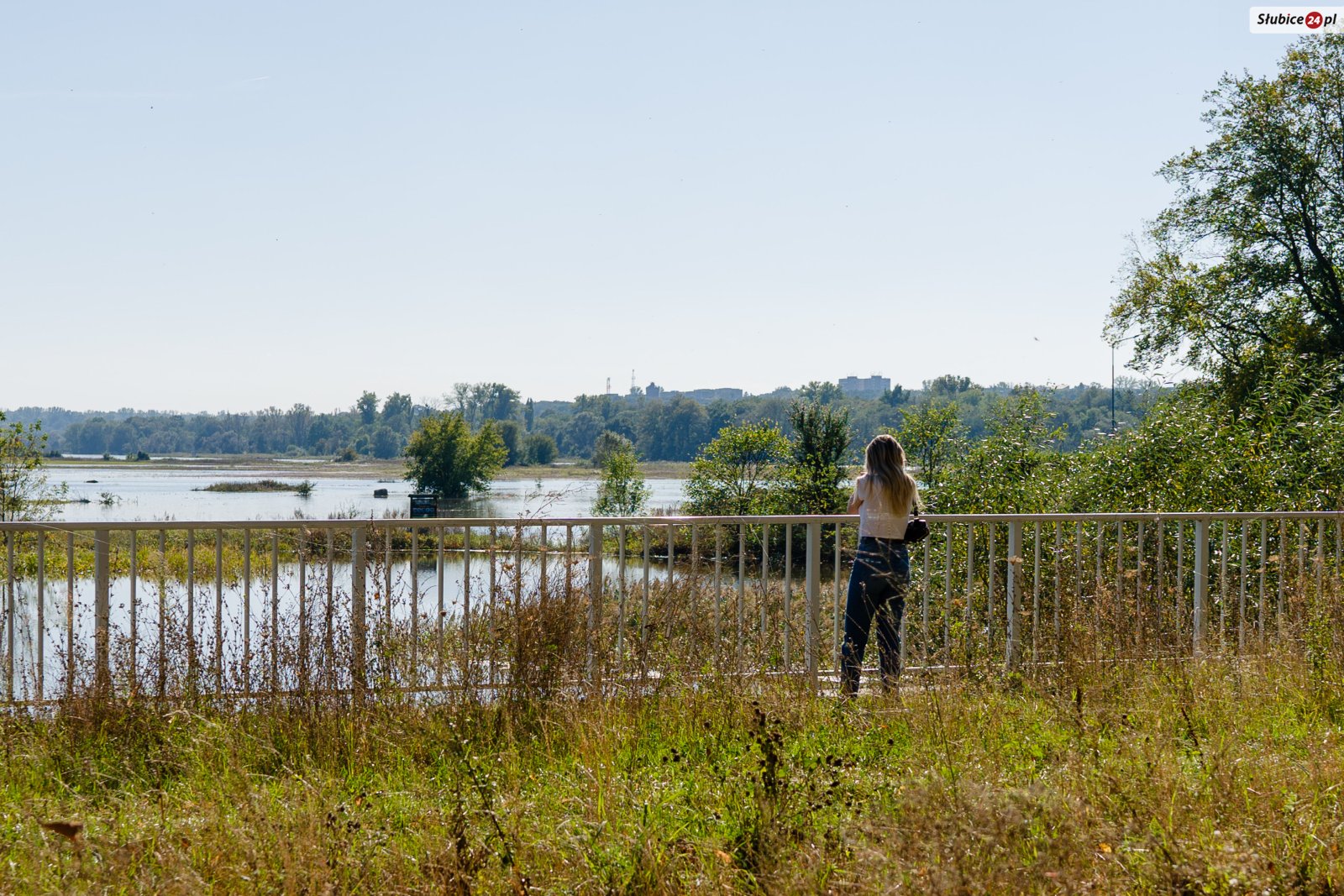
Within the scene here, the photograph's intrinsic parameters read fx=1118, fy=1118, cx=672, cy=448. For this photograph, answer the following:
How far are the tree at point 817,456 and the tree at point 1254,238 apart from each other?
1203 centimetres

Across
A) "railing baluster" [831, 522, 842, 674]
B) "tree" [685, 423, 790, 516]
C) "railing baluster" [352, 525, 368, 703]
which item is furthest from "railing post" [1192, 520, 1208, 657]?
"tree" [685, 423, 790, 516]

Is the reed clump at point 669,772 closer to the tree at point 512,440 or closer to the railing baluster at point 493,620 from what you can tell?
the railing baluster at point 493,620

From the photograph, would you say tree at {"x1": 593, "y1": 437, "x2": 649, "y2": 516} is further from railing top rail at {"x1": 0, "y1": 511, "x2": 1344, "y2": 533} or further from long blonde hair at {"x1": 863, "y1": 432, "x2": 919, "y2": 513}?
long blonde hair at {"x1": 863, "y1": 432, "x2": 919, "y2": 513}

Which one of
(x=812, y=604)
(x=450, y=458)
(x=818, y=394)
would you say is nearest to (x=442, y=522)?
(x=812, y=604)

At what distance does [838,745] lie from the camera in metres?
4.78

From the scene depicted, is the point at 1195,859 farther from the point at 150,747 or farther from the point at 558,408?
the point at 558,408

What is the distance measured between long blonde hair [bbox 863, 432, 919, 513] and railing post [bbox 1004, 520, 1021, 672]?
727 mm

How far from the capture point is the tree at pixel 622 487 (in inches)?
1922

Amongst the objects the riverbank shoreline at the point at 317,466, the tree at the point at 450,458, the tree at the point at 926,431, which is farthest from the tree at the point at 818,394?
the riverbank shoreline at the point at 317,466

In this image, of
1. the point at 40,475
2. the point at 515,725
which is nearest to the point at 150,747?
the point at 515,725

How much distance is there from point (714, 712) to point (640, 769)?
2.76ft

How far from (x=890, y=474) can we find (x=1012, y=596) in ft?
3.66

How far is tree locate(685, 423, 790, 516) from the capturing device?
37.8 meters

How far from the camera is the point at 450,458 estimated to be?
248 feet
